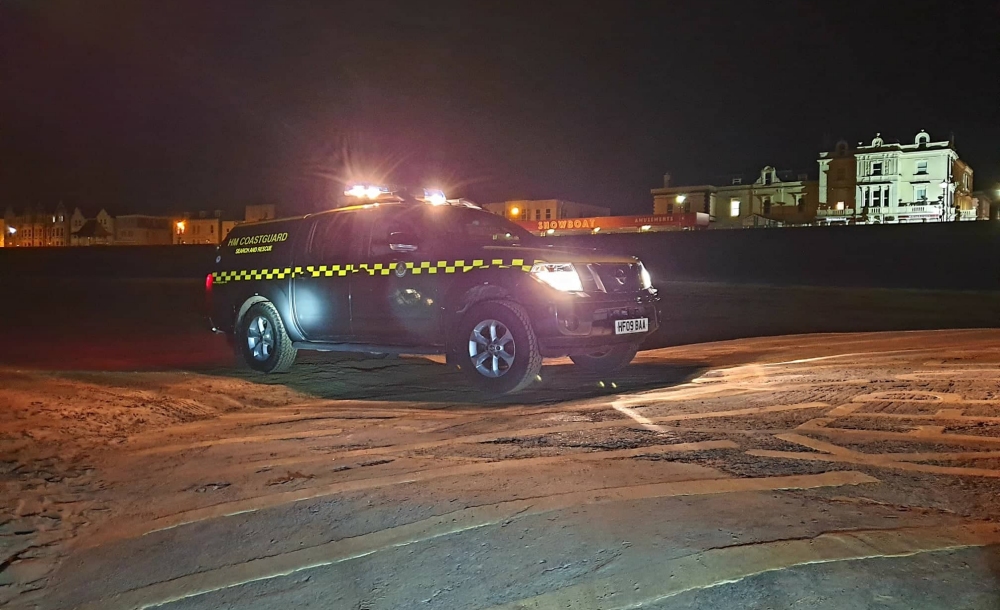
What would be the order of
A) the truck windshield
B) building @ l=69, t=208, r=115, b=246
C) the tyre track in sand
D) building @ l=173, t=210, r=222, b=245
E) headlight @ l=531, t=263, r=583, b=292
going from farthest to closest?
building @ l=69, t=208, r=115, b=246 < building @ l=173, t=210, r=222, b=245 < the truck windshield < headlight @ l=531, t=263, r=583, b=292 < the tyre track in sand

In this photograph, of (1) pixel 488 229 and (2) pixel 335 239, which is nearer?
A: (1) pixel 488 229

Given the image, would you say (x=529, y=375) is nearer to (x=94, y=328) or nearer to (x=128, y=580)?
(x=128, y=580)

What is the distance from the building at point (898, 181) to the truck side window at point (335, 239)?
1976 inches

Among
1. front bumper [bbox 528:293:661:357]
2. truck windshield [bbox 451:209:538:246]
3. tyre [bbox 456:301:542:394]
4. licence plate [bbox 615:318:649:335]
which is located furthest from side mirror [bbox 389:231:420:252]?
licence plate [bbox 615:318:649:335]

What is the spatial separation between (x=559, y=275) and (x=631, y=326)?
922mm

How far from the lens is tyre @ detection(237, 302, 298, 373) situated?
866 centimetres

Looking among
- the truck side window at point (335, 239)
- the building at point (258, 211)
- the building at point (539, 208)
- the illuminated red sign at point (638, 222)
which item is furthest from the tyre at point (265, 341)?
the building at point (258, 211)

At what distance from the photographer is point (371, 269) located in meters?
7.88

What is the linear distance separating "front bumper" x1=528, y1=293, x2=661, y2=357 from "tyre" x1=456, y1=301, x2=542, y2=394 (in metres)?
0.12

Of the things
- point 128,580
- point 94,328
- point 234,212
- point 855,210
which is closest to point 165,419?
point 128,580

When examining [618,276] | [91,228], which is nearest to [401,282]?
[618,276]

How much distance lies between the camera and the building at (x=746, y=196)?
6216 centimetres

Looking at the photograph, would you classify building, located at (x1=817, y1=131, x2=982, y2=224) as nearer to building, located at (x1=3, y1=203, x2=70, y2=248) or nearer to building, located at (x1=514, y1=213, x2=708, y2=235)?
building, located at (x1=514, y1=213, x2=708, y2=235)

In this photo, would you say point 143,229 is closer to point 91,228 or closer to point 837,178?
point 91,228
